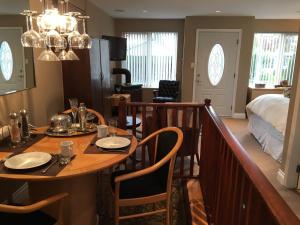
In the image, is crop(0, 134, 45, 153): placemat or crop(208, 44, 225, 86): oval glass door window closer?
crop(0, 134, 45, 153): placemat

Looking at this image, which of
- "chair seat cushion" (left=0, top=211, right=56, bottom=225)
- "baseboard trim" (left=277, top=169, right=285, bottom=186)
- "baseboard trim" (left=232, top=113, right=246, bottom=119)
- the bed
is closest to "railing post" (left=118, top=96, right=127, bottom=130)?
"chair seat cushion" (left=0, top=211, right=56, bottom=225)

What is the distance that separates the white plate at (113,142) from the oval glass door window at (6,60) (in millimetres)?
1104

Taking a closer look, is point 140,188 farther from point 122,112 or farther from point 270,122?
point 270,122

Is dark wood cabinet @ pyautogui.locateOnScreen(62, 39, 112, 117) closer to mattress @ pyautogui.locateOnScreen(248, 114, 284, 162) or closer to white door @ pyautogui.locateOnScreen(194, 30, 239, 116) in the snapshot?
mattress @ pyautogui.locateOnScreen(248, 114, 284, 162)

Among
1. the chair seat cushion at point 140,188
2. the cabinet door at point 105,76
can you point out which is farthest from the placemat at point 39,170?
the cabinet door at point 105,76

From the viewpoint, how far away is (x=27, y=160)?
1.61 metres

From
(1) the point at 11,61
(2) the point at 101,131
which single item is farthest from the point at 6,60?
(2) the point at 101,131

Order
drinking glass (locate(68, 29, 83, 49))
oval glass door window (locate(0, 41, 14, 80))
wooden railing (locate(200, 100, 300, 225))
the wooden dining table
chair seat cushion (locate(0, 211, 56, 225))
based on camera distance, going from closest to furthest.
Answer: wooden railing (locate(200, 100, 300, 225)), chair seat cushion (locate(0, 211, 56, 225)), the wooden dining table, drinking glass (locate(68, 29, 83, 49)), oval glass door window (locate(0, 41, 14, 80))

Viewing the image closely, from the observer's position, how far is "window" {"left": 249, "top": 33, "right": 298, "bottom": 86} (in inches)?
242

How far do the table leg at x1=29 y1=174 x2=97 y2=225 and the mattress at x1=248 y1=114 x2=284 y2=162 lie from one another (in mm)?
2807

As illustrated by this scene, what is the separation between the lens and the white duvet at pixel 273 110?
3.52 metres

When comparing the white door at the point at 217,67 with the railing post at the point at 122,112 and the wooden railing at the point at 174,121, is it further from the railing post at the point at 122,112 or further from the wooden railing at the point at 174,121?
the railing post at the point at 122,112

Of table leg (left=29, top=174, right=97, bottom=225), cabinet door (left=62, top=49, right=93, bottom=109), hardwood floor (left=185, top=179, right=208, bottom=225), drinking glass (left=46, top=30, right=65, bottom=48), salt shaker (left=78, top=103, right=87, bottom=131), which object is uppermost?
drinking glass (left=46, top=30, right=65, bottom=48)

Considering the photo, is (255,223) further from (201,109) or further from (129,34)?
(129,34)
